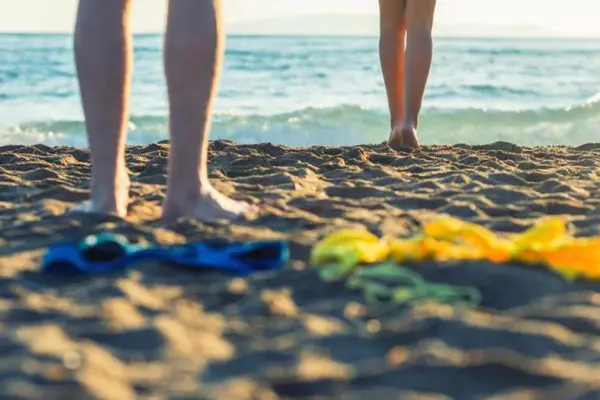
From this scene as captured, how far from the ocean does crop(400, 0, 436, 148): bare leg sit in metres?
3.09

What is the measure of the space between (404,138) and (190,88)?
2.06 m

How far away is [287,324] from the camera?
142 centimetres

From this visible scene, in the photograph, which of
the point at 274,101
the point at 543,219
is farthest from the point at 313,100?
the point at 543,219

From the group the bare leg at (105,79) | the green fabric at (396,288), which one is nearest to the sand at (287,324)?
the green fabric at (396,288)

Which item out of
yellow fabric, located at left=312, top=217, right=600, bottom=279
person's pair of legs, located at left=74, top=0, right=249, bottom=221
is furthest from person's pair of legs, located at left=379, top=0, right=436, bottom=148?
yellow fabric, located at left=312, top=217, right=600, bottom=279

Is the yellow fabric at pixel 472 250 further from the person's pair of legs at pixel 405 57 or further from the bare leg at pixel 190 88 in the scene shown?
the person's pair of legs at pixel 405 57

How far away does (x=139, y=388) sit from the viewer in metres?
1.16

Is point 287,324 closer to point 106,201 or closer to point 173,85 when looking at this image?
point 173,85

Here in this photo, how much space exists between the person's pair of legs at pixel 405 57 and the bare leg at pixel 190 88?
1917 millimetres

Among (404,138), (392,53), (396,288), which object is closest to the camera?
(396,288)

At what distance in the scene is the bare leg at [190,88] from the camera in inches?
82.9

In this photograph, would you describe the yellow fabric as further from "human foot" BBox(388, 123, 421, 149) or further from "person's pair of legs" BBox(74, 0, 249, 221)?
"human foot" BBox(388, 123, 421, 149)

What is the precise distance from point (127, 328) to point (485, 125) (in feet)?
25.1

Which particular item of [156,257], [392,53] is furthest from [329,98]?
[156,257]
